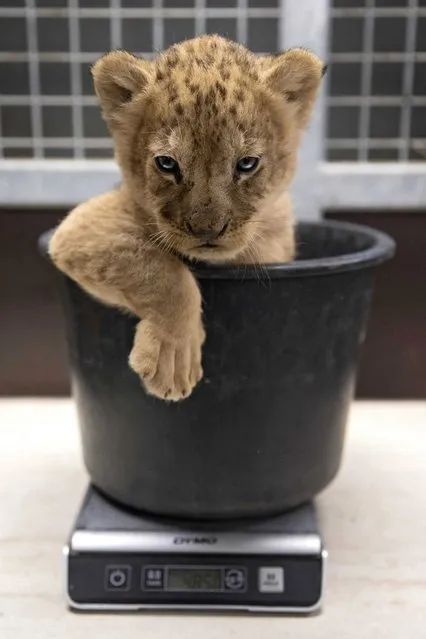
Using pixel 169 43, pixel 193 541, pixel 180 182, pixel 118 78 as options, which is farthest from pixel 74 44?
pixel 193 541

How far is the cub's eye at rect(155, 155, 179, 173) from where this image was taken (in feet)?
2.29

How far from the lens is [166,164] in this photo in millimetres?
707

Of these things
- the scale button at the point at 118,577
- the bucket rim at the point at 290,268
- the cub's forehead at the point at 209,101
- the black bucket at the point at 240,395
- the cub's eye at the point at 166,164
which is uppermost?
the cub's forehead at the point at 209,101

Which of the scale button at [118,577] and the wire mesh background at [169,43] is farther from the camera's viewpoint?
the wire mesh background at [169,43]

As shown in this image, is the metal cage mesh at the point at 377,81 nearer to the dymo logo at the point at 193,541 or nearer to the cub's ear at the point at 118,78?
the cub's ear at the point at 118,78

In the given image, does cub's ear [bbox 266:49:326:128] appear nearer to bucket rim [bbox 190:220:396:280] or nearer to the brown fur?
the brown fur

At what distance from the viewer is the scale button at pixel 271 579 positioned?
716 mm

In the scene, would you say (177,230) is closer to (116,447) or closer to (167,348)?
(167,348)

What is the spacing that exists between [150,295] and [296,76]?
0.28 metres

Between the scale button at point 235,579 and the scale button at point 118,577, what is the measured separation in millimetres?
96

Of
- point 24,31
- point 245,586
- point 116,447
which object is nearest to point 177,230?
point 116,447

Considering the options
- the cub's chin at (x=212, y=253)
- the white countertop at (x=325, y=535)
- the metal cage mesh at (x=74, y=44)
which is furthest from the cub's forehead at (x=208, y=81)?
the white countertop at (x=325, y=535)

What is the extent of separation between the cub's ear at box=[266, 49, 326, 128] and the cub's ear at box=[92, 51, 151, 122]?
127 millimetres

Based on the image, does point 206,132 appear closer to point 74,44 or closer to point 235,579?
point 235,579
